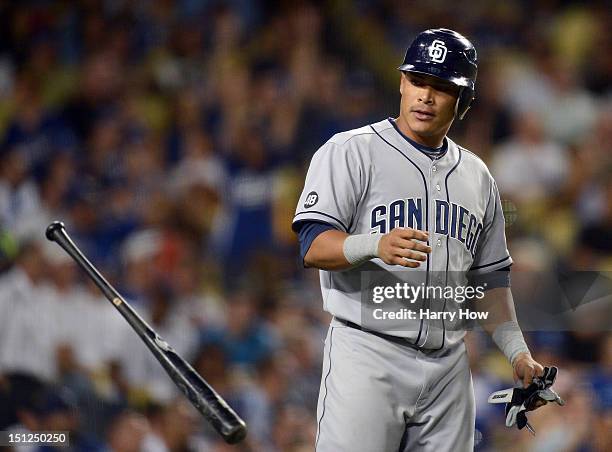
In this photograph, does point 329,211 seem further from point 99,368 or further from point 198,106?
point 198,106

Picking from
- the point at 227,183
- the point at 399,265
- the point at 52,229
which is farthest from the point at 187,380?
the point at 227,183

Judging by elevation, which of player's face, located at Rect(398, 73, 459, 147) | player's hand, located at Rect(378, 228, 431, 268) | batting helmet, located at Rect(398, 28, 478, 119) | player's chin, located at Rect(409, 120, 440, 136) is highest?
batting helmet, located at Rect(398, 28, 478, 119)

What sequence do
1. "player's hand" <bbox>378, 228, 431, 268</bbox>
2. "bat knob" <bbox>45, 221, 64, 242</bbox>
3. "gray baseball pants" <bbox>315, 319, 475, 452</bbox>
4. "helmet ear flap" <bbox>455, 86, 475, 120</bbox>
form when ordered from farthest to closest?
"bat knob" <bbox>45, 221, 64, 242</bbox>
"helmet ear flap" <bbox>455, 86, 475, 120</bbox>
"gray baseball pants" <bbox>315, 319, 475, 452</bbox>
"player's hand" <bbox>378, 228, 431, 268</bbox>

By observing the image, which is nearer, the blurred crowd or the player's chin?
the player's chin

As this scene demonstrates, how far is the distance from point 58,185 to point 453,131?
1.81 metres

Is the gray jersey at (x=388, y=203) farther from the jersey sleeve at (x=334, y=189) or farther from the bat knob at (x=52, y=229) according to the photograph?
the bat knob at (x=52, y=229)

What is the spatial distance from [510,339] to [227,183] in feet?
8.02

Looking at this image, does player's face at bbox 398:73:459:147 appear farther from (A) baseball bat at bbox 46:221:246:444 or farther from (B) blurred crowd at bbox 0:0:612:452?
(B) blurred crowd at bbox 0:0:612:452

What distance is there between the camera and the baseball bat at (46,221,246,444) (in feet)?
6.60

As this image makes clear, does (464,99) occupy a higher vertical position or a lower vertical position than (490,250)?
higher

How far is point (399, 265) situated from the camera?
1864 mm

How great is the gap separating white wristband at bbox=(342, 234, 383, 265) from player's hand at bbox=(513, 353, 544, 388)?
1.46ft

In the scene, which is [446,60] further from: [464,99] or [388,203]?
[388,203]

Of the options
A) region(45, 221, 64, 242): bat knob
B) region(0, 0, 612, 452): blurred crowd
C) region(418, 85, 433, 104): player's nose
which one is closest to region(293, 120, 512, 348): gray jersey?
region(418, 85, 433, 104): player's nose
